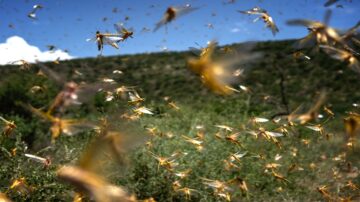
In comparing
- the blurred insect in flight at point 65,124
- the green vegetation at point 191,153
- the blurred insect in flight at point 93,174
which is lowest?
the green vegetation at point 191,153

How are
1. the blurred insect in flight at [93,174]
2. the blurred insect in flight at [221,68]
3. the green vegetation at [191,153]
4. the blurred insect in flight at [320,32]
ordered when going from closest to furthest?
the blurred insect in flight at [93,174] < the blurred insect in flight at [221,68] < the blurred insect in flight at [320,32] < the green vegetation at [191,153]

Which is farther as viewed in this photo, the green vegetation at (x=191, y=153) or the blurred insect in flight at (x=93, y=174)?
the green vegetation at (x=191, y=153)

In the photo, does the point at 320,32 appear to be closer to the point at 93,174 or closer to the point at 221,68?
the point at 221,68

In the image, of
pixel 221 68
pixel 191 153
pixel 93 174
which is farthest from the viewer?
pixel 191 153

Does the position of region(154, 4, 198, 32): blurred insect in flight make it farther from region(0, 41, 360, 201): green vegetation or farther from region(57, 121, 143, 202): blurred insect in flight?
region(57, 121, 143, 202): blurred insect in flight

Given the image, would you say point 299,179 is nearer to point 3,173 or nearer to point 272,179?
point 272,179

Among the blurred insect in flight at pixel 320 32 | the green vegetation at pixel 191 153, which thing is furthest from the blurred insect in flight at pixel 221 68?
the blurred insect in flight at pixel 320 32

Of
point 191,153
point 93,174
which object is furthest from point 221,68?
point 191,153

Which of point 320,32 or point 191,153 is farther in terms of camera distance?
point 191,153

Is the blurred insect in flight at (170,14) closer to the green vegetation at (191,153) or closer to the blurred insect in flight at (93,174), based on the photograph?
the green vegetation at (191,153)

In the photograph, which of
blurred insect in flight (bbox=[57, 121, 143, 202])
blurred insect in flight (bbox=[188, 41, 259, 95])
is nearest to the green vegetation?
blurred insect in flight (bbox=[188, 41, 259, 95])

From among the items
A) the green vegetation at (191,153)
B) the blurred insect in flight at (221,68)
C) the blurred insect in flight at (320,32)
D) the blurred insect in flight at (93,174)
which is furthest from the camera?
the green vegetation at (191,153)
